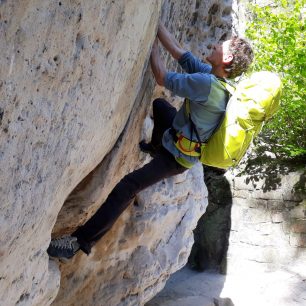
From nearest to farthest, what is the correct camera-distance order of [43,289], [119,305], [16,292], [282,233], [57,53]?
1. [57,53]
2. [16,292]
3. [43,289]
4. [119,305]
5. [282,233]

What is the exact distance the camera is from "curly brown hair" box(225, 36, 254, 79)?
9.92ft

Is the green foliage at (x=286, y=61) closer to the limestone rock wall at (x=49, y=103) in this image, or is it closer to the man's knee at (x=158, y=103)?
the man's knee at (x=158, y=103)

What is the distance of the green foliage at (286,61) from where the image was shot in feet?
19.8

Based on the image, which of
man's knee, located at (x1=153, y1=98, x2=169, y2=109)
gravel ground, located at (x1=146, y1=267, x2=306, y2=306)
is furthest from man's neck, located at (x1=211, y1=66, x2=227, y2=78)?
gravel ground, located at (x1=146, y1=267, x2=306, y2=306)

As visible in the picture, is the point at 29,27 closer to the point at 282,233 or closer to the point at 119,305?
the point at 119,305

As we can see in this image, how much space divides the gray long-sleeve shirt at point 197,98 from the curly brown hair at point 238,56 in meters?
0.15

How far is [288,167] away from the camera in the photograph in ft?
22.5

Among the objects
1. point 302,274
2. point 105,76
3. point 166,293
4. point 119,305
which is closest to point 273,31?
point 302,274

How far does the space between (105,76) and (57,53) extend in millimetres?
398

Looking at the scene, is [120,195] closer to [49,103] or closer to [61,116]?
[61,116]

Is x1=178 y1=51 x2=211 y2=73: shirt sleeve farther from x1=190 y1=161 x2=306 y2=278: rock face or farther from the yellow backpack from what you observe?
x1=190 y1=161 x2=306 y2=278: rock face

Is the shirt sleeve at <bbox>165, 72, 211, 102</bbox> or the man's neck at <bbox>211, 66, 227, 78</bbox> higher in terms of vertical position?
the man's neck at <bbox>211, 66, 227, 78</bbox>

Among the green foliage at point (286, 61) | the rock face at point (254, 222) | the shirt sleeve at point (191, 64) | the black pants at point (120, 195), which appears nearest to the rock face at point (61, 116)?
the black pants at point (120, 195)

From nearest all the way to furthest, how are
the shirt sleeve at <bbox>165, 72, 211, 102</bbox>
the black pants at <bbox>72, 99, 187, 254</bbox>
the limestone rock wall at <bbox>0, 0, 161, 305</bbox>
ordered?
the limestone rock wall at <bbox>0, 0, 161, 305</bbox>, the shirt sleeve at <bbox>165, 72, 211, 102</bbox>, the black pants at <bbox>72, 99, 187, 254</bbox>
